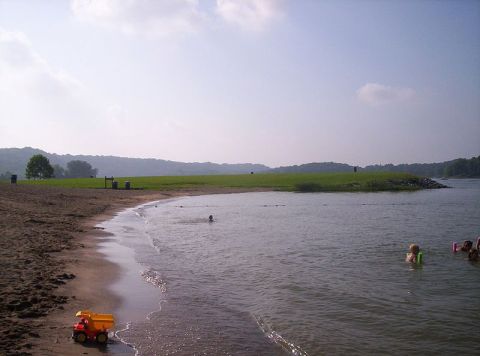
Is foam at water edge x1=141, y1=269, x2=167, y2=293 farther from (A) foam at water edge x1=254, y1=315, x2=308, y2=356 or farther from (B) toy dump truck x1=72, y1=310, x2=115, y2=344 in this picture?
(B) toy dump truck x1=72, y1=310, x2=115, y2=344

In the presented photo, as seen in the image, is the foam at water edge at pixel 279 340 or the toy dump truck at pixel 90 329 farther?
Result: the foam at water edge at pixel 279 340

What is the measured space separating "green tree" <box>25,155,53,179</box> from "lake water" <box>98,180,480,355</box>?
372 ft

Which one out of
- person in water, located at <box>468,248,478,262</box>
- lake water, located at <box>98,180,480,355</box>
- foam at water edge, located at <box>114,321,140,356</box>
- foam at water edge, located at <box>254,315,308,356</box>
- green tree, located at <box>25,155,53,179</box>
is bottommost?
foam at water edge, located at <box>254,315,308,356</box>

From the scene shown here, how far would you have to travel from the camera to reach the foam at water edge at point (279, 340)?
9.40 meters

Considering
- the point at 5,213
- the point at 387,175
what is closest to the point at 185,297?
the point at 5,213

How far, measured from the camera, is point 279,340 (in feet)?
33.0

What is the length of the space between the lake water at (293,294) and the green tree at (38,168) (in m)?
113

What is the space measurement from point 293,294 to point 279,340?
398cm

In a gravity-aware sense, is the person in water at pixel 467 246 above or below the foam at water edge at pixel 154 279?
above

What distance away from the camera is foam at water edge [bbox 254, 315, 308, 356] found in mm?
9398

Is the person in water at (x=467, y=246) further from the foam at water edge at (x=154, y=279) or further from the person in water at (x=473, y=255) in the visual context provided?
the foam at water edge at (x=154, y=279)

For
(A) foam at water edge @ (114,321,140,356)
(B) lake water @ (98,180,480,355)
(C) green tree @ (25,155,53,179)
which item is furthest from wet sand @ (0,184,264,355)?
(C) green tree @ (25,155,53,179)

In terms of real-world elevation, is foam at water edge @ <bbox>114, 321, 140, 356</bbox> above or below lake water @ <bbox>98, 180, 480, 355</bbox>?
above

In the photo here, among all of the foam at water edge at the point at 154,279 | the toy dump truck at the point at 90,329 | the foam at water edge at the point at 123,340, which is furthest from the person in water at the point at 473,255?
the toy dump truck at the point at 90,329
